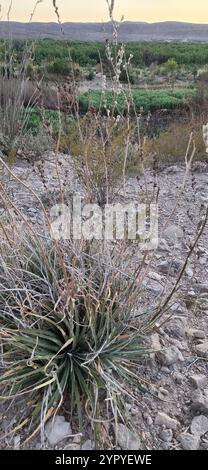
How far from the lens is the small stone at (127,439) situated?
5.33 feet

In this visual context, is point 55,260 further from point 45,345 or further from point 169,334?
point 169,334

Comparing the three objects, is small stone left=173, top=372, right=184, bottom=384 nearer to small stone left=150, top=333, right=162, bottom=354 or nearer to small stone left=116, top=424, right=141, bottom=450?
small stone left=150, top=333, right=162, bottom=354

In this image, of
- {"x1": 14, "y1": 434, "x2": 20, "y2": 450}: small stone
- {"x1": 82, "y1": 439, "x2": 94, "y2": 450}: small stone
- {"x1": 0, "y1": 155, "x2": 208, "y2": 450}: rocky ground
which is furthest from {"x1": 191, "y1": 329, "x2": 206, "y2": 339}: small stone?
{"x1": 14, "y1": 434, "x2": 20, "y2": 450}: small stone

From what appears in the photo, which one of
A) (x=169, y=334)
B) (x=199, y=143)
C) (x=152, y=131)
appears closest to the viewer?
(x=169, y=334)

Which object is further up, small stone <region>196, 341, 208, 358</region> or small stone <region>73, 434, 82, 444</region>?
small stone <region>196, 341, 208, 358</region>

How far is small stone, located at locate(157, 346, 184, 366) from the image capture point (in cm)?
197

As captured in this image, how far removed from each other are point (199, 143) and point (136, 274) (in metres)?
3.94

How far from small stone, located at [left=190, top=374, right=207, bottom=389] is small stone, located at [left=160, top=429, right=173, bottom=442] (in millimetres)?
274

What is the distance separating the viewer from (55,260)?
2.01m

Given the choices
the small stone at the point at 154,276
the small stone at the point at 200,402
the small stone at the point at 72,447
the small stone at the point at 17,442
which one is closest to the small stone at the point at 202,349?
the small stone at the point at 200,402

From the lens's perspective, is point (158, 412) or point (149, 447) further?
point (158, 412)

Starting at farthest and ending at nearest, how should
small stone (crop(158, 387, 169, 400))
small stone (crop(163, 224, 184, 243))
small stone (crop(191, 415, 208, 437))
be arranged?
1. small stone (crop(163, 224, 184, 243))
2. small stone (crop(158, 387, 169, 400))
3. small stone (crop(191, 415, 208, 437))

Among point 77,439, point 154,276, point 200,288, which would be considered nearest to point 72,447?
point 77,439
